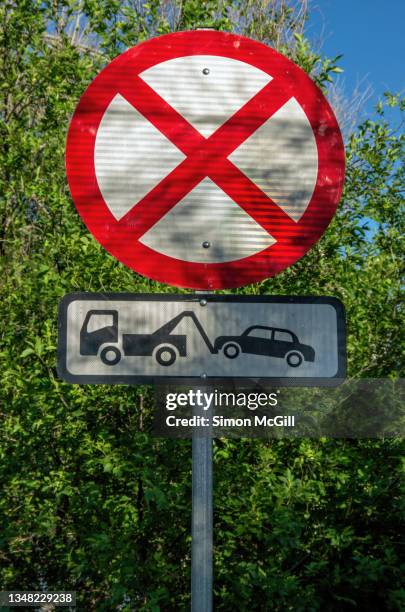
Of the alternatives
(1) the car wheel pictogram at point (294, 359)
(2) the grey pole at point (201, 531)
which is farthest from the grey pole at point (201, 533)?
(1) the car wheel pictogram at point (294, 359)

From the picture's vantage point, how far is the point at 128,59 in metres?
1.75

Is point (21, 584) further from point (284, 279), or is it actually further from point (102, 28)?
point (102, 28)

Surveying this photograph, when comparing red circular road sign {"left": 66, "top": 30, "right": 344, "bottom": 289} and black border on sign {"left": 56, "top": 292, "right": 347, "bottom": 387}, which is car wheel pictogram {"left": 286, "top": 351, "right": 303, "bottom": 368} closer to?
black border on sign {"left": 56, "top": 292, "right": 347, "bottom": 387}

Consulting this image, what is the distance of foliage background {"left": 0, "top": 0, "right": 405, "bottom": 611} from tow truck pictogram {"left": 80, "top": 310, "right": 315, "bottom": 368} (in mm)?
2001

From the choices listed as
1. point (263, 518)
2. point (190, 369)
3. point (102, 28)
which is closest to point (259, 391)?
point (190, 369)

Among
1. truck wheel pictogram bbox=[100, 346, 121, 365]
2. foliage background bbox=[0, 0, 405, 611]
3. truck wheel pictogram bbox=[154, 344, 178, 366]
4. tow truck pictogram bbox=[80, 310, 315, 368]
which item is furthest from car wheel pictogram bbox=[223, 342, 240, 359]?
foliage background bbox=[0, 0, 405, 611]

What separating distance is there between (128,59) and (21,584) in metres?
3.50

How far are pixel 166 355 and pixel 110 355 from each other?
0.13m

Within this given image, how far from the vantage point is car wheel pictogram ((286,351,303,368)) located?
1.65m

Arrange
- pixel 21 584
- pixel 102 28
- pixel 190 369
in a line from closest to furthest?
pixel 190 369, pixel 21 584, pixel 102 28

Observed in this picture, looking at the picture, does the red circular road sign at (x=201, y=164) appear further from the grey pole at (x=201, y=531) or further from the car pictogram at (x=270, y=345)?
the grey pole at (x=201, y=531)

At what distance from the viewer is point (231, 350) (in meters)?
1.64

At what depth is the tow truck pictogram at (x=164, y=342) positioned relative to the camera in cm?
163

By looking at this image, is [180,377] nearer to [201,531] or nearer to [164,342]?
[164,342]
